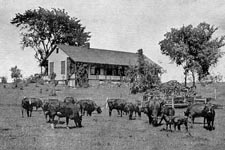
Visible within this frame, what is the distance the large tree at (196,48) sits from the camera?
1917 inches

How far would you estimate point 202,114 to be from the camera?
753 inches

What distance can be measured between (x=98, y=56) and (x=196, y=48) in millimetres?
17566

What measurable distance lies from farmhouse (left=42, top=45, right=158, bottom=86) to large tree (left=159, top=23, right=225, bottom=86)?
10404 mm

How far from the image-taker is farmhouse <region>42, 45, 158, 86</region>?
53281mm

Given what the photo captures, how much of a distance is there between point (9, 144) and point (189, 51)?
42.2m

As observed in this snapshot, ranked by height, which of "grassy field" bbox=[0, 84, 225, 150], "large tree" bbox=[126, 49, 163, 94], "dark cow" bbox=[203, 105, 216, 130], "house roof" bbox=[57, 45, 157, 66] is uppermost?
"house roof" bbox=[57, 45, 157, 66]

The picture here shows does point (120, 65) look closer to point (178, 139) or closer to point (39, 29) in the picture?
point (39, 29)

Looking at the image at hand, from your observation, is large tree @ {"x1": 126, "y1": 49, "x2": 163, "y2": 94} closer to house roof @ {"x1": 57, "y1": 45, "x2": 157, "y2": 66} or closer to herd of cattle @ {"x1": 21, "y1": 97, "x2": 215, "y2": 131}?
house roof @ {"x1": 57, "y1": 45, "x2": 157, "y2": 66}

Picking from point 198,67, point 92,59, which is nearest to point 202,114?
point 198,67

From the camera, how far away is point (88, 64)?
5375 cm

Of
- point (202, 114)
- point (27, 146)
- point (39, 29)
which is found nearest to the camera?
point (27, 146)

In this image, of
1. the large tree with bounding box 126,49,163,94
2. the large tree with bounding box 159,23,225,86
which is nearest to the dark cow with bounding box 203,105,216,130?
the large tree with bounding box 126,49,163,94

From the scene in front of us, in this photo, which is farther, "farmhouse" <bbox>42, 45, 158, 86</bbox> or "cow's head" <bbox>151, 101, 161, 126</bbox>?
"farmhouse" <bbox>42, 45, 158, 86</bbox>

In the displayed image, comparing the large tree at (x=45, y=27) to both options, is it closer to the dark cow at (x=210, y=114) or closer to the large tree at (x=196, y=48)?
the large tree at (x=196, y=48)
